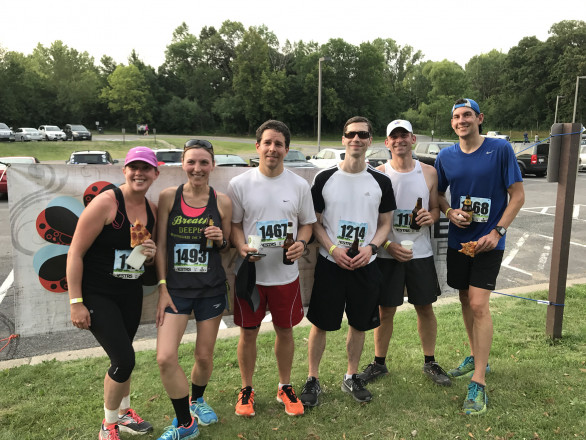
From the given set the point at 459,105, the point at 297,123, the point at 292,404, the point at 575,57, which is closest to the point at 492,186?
the point at 459,105

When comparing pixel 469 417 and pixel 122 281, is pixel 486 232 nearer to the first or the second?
pixel 469 417

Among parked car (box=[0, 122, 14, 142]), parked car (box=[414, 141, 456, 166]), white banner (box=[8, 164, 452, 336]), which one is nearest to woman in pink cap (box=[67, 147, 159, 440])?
white banner (box=[8, 164, 452, 336])

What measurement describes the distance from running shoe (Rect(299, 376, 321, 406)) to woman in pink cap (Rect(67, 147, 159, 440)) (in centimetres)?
136

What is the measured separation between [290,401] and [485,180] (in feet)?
7.72

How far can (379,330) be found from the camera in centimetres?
378

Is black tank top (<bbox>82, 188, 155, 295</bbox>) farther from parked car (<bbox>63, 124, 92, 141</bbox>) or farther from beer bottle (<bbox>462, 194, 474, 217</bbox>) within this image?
parked car (<bbox>63, 124, 92, 141</bbox>)

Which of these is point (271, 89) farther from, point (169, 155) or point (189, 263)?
point (189, 263)

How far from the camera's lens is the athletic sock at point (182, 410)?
2.85 meters

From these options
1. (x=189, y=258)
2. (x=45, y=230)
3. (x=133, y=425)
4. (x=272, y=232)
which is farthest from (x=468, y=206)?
(x=45, y=230)

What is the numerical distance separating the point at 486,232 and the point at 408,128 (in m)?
1.07

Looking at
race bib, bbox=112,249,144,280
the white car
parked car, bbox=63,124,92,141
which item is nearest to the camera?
race bib, bbox=112,249,144,280

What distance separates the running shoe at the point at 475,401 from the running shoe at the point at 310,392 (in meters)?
1.14

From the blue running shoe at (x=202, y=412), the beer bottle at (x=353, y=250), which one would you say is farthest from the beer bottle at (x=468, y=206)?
the blue running shoe at (x=202, y=412)

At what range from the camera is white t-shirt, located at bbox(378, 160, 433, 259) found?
356 cm
